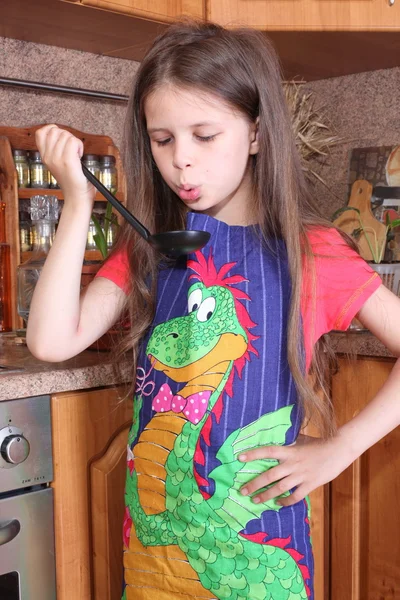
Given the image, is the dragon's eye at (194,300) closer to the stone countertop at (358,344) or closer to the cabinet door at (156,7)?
the stone countertop at (358,344)

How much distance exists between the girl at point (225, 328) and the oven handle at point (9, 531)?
0.14 m

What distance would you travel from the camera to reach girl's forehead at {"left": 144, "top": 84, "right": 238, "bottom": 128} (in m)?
0.85

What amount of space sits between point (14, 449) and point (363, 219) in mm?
900

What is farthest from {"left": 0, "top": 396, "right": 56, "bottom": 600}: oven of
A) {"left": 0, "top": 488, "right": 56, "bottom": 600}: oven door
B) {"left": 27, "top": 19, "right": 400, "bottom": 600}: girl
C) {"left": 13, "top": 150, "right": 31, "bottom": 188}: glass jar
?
{"left": 13, "top": 150, "right": 31, "bottom": 188}: glass jar

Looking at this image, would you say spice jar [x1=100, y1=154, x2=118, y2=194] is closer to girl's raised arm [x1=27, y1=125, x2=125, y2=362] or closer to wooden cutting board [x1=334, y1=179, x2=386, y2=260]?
wooden cutting board [x1=334, y1=179, x2=386, y2=260]

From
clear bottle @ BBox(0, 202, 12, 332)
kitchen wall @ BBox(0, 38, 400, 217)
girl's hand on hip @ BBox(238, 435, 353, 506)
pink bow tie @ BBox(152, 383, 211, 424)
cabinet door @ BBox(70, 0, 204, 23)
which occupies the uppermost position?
cabinet door @ BBox(70, 0, 204, 23)

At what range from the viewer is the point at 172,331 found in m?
0.92

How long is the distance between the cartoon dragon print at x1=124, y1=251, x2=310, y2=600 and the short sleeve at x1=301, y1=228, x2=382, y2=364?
0.08m

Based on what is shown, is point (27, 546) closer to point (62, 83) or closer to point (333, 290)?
point (333, 290)

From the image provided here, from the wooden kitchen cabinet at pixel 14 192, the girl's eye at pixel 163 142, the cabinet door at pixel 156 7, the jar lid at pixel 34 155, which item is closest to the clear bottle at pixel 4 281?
the wooden kitchen cabinet at pixel 14 192

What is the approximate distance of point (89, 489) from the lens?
3.46 ft

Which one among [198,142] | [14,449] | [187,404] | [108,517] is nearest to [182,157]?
[198,142]

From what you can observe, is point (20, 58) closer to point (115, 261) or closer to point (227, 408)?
point (115, 261)

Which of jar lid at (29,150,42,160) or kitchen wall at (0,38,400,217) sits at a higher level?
kitchen wall at (0,38,400,217)
